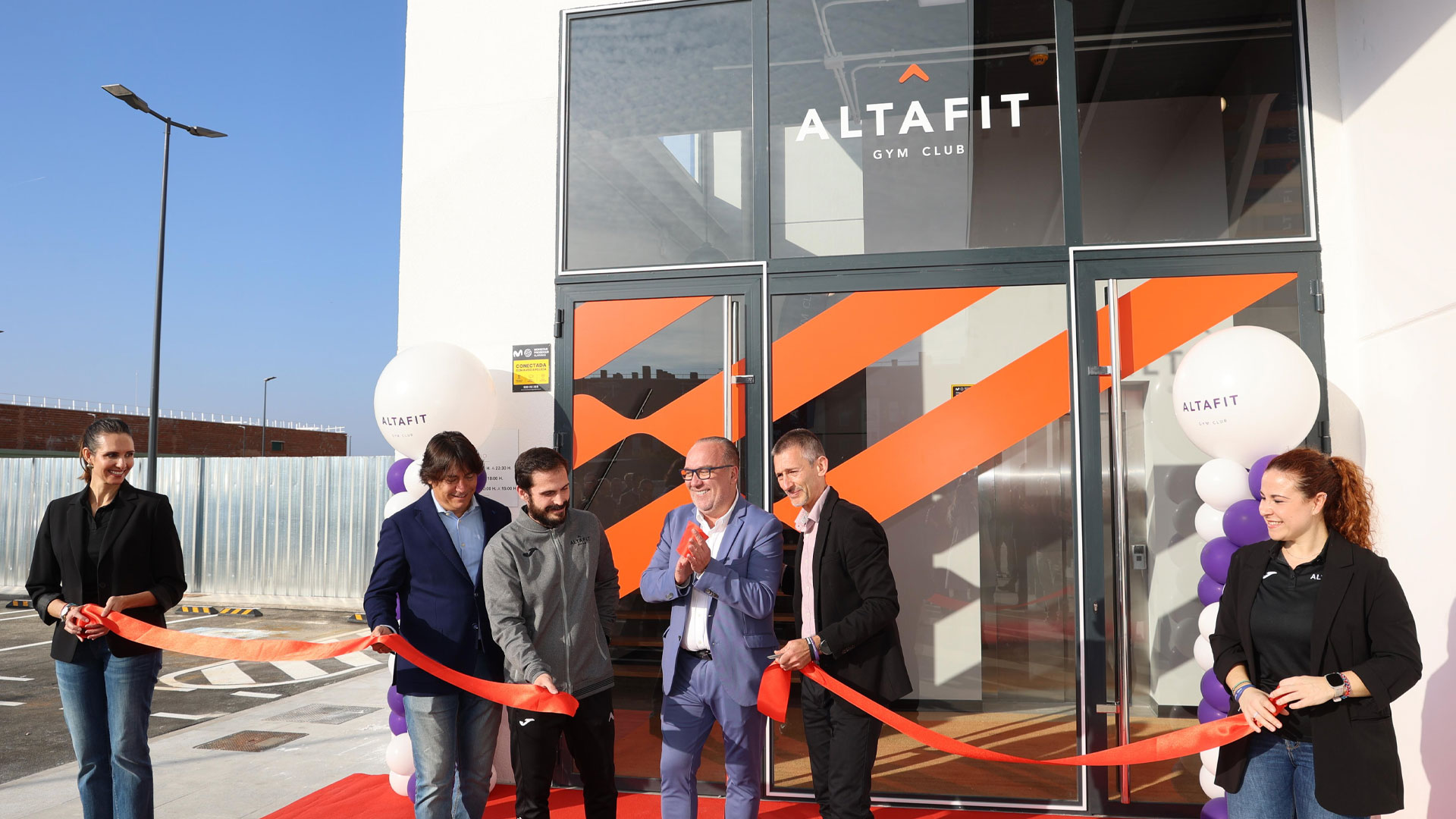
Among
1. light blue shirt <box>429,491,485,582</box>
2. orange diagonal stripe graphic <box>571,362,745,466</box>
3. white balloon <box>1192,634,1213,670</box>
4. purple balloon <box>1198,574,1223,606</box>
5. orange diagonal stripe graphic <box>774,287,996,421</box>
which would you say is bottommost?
white balloon <box>1192,634,1213,670</box>

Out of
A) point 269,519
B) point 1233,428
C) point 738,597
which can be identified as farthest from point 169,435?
point 1233,428

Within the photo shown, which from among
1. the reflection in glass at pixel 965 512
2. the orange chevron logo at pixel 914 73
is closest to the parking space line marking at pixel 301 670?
the reflection in glass at pixel 965 512

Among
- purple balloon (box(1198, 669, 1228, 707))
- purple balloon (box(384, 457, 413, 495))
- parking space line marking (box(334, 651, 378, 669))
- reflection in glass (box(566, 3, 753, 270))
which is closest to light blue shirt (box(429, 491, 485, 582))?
purple balloon (box(384, 457, 413, 495))

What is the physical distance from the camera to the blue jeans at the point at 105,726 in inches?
122

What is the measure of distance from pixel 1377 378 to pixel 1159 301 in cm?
88

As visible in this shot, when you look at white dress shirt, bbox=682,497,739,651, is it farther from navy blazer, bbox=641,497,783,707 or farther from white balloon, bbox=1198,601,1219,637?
white balloon, bbox=1198,601,1219,637

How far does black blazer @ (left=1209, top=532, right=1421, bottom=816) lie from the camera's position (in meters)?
2.19

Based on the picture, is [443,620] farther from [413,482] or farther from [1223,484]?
[1223,484]

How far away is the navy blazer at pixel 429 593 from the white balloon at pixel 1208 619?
2709 mm

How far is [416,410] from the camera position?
3936 millimetres

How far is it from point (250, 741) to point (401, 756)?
1902 millimetres

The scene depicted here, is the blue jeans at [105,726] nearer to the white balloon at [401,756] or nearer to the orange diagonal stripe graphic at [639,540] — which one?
the white balloon at [401,756]

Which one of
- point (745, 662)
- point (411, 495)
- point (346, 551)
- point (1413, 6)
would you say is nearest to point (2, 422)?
point (346, 551)

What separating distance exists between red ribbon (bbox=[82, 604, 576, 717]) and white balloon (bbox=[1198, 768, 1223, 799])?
2.53m
